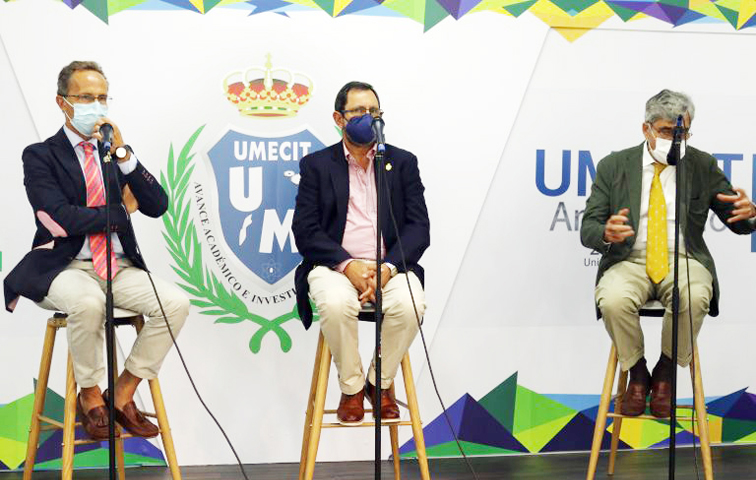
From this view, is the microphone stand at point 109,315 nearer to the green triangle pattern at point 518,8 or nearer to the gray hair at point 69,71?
the gray hair at point 69,71

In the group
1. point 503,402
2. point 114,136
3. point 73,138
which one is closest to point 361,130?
point 114,136

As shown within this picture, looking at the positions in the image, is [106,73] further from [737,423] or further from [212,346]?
[737,423]

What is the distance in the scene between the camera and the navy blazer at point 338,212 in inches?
141

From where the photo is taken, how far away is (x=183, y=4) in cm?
407

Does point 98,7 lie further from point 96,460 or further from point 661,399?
point 661,399

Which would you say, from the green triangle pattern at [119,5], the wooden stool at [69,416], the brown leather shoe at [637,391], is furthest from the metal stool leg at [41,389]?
the brown leather shoe at [637,391]

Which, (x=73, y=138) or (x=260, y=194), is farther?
(x=260, y=194)

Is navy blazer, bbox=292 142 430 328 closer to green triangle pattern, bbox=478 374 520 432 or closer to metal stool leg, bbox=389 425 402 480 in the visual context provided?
metal stool leg, bbox=389 425 402 480

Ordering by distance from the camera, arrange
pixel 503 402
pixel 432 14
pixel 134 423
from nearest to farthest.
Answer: pixel 134 423
pixel 432 14
pixel 503 402

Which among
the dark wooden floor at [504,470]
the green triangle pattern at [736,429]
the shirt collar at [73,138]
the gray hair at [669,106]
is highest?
the gray hair at [669,106]

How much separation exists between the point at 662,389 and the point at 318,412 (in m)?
1.31

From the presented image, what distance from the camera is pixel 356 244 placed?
12.1ft

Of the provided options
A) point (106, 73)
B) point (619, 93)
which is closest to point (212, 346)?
point (106, 73)

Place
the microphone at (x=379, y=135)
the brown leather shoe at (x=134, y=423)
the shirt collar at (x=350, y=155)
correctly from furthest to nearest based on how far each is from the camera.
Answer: the shirt collar at (x=350, y=155), the brown leather shoe at (x=134, y=423), the microphone at (x=379, y=135)
